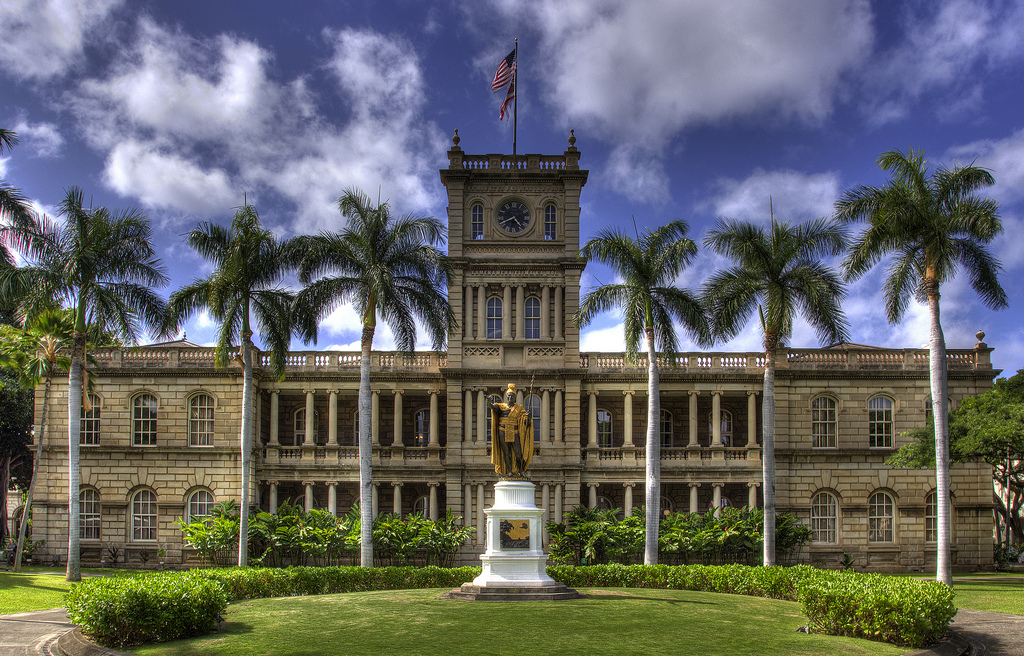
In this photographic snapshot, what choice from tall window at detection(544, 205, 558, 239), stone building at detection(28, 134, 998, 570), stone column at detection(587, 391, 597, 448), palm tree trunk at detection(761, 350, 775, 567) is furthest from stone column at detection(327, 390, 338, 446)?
palm tree trunk at detection(761, 350, 775, 567)

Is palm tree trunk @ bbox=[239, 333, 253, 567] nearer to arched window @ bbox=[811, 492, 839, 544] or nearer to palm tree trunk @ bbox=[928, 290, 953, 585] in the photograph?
palm tree trunk @ bbox=[928, 290, 953, 585]

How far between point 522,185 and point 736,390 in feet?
41.1

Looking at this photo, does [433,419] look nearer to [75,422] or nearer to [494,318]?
[494,318]

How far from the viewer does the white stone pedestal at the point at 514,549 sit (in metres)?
20.5

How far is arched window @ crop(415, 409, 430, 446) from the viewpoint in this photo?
39188 millimetres

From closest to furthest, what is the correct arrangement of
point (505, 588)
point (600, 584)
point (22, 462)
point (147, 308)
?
point (505, 588) < point (600, 584) < point (147, 308) < point (22, 462)

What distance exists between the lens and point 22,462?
153ft

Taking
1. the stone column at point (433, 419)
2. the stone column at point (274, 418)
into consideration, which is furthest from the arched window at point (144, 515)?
the stone column at point (433, 419)

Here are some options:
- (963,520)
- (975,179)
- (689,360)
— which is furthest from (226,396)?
(963,520)

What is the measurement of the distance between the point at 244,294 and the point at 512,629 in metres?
16.6

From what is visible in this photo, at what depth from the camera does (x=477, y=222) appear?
3738 cm

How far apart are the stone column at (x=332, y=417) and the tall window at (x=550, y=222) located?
11.2 m

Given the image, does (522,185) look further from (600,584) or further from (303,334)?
(600,584)

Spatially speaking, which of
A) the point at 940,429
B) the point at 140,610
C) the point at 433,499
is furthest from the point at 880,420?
the point at 140,610
